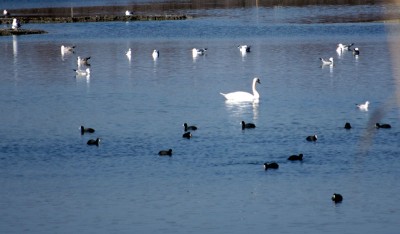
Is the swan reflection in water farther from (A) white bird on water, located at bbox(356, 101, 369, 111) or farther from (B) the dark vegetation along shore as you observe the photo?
(B) the dark vegetation along shore

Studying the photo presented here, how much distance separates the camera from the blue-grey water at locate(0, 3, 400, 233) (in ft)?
48.5

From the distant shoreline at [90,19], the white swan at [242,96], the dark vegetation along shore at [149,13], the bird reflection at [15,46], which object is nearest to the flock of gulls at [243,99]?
the white swan at [242,96]

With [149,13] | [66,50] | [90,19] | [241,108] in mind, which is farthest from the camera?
[149,13]

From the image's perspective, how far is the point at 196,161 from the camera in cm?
1931

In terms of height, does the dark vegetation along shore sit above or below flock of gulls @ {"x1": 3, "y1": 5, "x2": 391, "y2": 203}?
above

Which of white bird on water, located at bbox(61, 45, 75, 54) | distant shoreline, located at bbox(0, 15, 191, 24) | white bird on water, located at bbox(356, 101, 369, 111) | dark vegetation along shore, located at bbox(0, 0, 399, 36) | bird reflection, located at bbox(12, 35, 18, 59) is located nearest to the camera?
white bird on water, located at bbox(356, 101, 369, 111)

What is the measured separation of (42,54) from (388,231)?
35020 millimetres

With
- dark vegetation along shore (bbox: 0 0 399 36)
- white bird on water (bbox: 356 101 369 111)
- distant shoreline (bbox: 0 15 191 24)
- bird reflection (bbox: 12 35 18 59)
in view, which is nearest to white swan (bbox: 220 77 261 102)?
white bird on water (bbox: 356 101 369 111)

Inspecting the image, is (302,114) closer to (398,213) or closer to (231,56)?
(398,213)

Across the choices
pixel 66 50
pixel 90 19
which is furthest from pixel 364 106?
pixel 90 19

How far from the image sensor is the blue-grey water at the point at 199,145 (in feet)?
48.5

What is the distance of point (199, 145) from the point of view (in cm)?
2120

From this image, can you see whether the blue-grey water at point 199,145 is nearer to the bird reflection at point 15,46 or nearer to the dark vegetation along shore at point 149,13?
the bird reflection at point 15,46

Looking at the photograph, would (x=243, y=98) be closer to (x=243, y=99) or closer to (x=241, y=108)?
(x=243, y=99)
